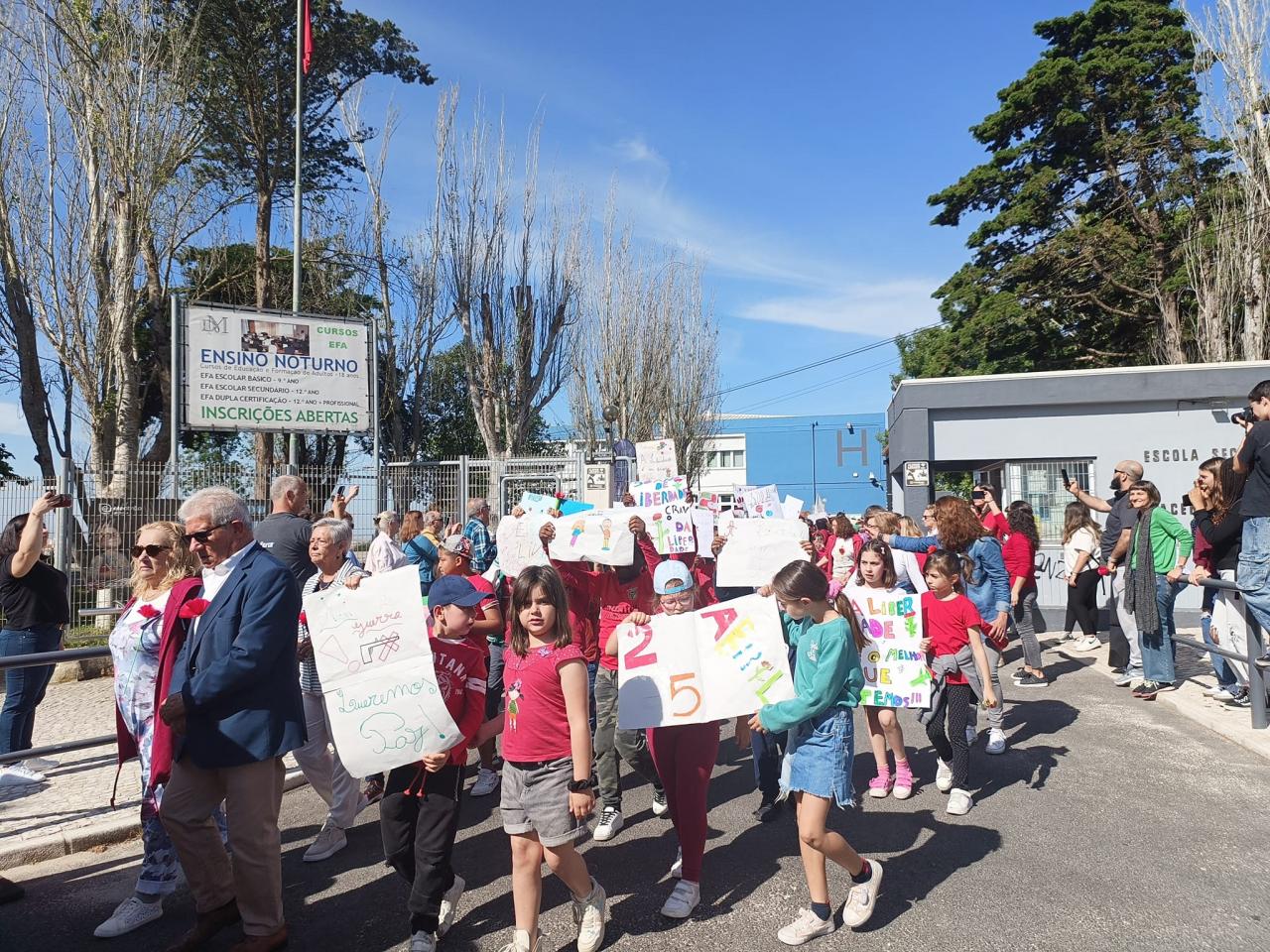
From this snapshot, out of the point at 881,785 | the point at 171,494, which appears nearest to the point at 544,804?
the point at 881,785

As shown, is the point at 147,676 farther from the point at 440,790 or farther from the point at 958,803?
the point at 958,803

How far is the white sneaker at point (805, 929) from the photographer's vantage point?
3639mm

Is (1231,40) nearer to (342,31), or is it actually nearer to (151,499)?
(342,31)

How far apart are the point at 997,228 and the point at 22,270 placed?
25583 mm

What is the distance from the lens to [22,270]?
1709cm

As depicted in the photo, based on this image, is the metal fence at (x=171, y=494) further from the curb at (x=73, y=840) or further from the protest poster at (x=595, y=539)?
the protest poster at (x=595, y=539)

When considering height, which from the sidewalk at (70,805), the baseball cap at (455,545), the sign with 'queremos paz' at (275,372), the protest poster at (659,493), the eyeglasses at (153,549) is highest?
the sign with 'queremos paz' at (275,372)

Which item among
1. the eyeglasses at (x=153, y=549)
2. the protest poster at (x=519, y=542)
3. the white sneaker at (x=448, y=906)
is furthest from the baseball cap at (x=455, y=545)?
the white sneaker at (x=448, y=906)

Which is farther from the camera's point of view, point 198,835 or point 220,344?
point 220,344

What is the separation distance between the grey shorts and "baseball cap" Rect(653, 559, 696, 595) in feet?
3.80

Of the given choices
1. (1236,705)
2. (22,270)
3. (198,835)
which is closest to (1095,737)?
(1236,705)

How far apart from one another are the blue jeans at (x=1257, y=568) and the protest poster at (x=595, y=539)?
4.68m

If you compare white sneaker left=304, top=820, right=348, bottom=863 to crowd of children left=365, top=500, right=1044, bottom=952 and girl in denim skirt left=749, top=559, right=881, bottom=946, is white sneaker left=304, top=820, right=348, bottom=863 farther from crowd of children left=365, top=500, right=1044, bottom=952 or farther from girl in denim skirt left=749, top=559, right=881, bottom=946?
girl in denim skirt left=749, top=559, right=881, bottom=946

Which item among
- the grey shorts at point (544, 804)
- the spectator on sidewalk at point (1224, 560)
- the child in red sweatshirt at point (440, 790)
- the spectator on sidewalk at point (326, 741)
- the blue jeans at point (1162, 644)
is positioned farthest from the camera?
the blue jeans at point (1162, 644)
